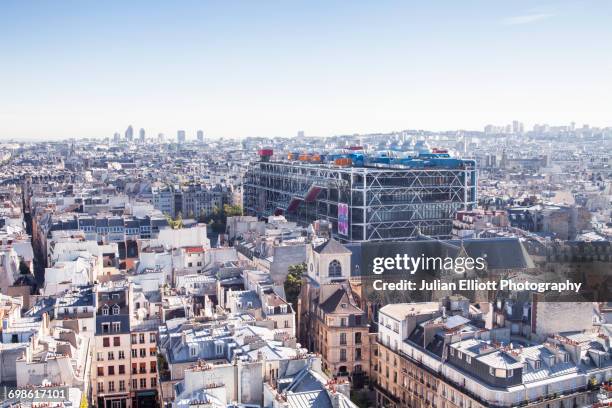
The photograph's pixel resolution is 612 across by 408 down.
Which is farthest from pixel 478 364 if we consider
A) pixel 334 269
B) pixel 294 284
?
pixel 294 284

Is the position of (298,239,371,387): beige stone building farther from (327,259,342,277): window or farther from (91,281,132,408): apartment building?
(91,281,132,408): apartment building

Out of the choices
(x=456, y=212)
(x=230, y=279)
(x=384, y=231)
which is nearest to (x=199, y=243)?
(x=230, y=279)

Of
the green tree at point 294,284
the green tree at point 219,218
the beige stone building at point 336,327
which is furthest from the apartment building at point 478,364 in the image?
the green tree at point 219,218

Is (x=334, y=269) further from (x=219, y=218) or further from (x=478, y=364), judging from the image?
(x=219, y=218)

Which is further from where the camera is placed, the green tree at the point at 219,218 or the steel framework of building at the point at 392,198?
the green tree at the point at 219,218

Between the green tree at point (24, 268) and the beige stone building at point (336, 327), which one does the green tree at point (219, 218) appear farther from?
the beige stone building at point (336, 327)

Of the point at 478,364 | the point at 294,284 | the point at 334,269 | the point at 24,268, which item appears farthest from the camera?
the point at 24,268

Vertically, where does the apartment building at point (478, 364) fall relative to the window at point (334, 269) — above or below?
below
